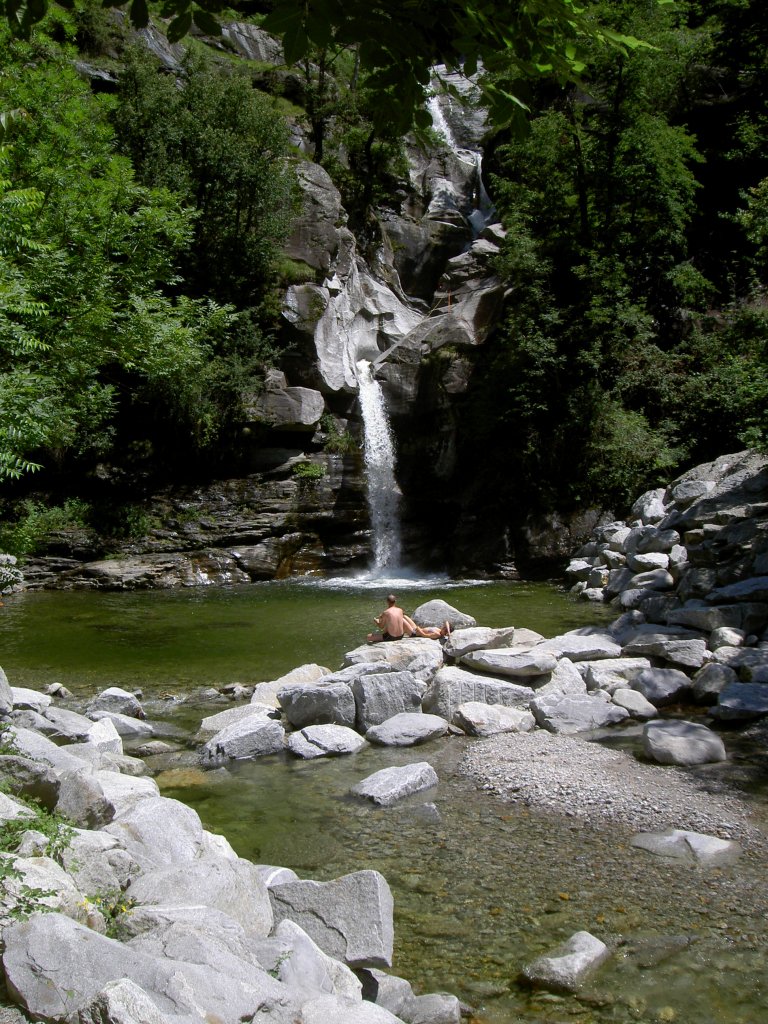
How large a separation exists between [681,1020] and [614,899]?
0.99 meters

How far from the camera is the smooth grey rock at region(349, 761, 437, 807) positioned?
5.81 meters

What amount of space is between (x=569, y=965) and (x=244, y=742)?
399cm

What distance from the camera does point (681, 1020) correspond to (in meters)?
3.31

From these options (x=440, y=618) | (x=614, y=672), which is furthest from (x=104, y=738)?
(x=440, y=618)

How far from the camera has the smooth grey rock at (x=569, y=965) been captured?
11.6 ft

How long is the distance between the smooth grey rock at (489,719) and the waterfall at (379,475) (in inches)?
549

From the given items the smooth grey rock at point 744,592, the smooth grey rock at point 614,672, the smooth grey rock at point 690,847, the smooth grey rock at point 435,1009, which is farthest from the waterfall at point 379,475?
the smooth grey rock at point 435,1009

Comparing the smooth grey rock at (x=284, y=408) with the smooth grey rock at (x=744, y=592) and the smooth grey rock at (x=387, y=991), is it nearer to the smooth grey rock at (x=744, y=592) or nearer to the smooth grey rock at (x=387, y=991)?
the smooth grey rock at (x=744, y=592)

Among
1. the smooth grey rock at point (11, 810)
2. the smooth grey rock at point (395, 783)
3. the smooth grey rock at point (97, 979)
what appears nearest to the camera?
the smooth grey rock at point (97, 979)

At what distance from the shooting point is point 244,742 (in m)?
7.01

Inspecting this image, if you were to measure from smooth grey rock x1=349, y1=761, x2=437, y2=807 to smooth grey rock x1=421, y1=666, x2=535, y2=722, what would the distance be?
154 centimetres

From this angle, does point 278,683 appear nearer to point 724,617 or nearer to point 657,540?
point 724,617

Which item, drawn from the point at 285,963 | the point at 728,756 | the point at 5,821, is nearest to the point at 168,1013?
the point at 285,963

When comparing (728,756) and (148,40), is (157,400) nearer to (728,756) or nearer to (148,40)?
(148,40)
